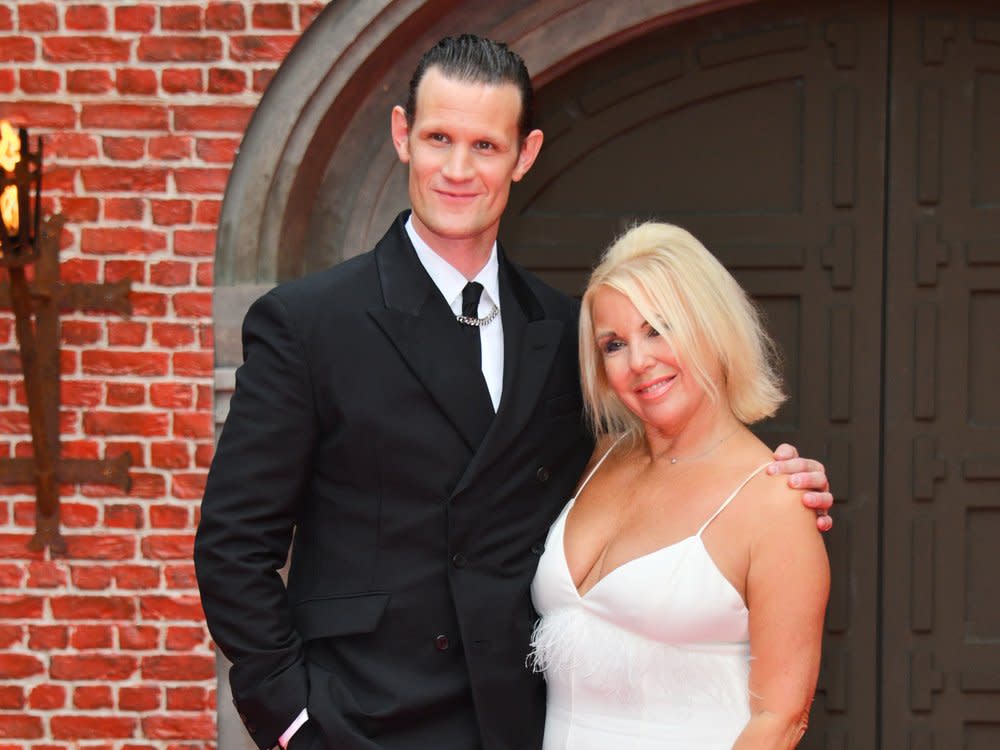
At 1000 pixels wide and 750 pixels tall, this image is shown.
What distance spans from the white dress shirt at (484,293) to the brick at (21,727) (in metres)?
2.24

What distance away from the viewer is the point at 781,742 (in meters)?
2.38

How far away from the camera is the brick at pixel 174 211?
3842 mm

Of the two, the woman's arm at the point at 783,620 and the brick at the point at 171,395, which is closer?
the woman's arm at the point at 783,620

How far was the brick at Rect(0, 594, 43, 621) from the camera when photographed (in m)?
3.90

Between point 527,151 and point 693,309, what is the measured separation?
0.45 metres

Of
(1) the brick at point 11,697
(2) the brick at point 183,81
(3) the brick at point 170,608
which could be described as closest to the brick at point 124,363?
(3) the brick at point 170,608

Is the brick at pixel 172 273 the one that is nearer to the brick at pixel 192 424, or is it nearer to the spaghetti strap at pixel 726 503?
the brick at pixel 192 424

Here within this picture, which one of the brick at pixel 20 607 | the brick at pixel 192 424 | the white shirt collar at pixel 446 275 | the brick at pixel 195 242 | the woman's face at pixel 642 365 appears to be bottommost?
the brick at pixel 20 607

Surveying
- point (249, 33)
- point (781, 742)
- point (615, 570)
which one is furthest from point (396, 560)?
point (249, 33)

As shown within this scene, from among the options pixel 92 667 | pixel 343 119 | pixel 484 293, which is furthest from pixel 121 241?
pixel 484 293

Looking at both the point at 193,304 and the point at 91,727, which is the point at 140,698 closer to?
the point at 91,727

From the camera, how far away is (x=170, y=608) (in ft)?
12.8

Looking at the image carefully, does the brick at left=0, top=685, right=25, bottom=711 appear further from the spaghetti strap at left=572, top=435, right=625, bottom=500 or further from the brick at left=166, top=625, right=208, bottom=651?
the spaghetti strap at left=572, top=435, right=625, bottom=500

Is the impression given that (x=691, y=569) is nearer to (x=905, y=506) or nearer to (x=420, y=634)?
(x=420, y=634)
